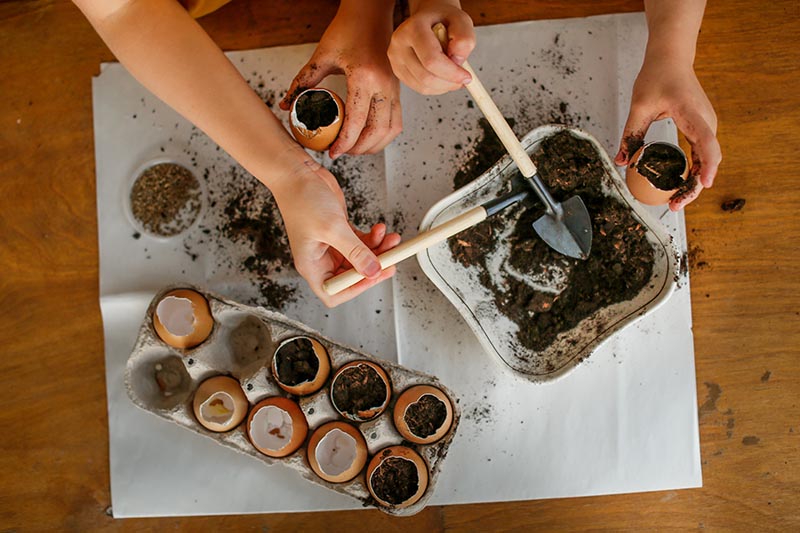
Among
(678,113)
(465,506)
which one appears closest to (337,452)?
(465,506)

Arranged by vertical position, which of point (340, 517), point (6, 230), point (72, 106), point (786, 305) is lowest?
point (340, 517)

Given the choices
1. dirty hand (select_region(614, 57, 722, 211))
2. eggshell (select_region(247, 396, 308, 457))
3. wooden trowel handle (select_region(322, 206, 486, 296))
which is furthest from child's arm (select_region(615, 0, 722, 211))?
eggshell (select_region(247, 396, 308, 457))

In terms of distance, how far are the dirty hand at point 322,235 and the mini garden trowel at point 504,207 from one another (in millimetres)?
29

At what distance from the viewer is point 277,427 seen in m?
0.88

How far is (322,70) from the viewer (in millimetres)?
891

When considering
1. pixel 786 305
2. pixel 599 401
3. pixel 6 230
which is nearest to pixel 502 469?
pixel 599 401

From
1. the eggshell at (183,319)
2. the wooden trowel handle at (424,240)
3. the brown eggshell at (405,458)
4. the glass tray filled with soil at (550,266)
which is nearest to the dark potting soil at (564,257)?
the glass tray filled with soil at (550,266)

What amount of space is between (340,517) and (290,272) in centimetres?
40

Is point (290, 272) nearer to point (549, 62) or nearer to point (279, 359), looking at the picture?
point (279, 359)

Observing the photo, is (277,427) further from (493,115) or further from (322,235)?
(493,115)

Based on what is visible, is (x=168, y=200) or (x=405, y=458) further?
(x=168, y=200)

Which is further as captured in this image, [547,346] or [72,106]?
[72,106]

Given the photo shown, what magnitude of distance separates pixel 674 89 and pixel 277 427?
728 mm

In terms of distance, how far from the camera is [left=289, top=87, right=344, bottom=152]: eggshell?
84cm
